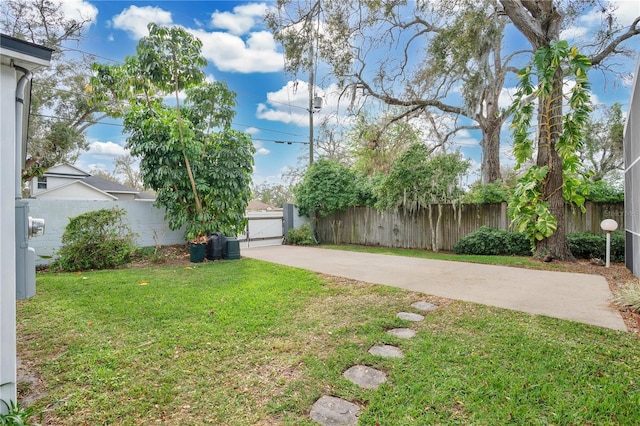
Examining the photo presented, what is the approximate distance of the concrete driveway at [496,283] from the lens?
3.67m

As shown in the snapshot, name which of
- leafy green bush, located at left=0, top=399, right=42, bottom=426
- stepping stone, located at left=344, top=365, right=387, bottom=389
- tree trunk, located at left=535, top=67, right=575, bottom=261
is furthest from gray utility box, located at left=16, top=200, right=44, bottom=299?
tree trunk, located at left=535, top=67, right=575, bottom=261

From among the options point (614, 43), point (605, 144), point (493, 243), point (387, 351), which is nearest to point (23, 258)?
point (387, 351)

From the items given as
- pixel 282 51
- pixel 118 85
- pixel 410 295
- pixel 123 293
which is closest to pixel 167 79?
pixel 118 85

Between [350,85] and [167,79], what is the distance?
245 inches

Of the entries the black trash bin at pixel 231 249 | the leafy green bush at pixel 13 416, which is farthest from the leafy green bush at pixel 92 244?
the leafy green bush at pixel 13 416

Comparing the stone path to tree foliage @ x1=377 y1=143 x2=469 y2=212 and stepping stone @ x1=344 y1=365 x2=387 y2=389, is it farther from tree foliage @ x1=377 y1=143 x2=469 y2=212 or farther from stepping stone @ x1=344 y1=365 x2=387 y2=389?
tree foliage @ x1=377 y1=143 x2=469 y2=212

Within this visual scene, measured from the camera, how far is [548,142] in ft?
22.6

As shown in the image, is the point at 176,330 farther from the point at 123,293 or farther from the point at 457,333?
the point at 457,333

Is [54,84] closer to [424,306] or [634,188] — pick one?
[424,306]

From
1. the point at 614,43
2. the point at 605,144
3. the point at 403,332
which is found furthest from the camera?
the point at 605,144

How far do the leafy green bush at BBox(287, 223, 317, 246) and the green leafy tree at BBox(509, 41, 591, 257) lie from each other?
21.6 ft

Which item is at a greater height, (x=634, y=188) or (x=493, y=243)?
(x=634, y=188)

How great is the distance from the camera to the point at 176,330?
Answer: 3197 millimetres

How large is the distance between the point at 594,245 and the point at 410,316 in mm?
6030
